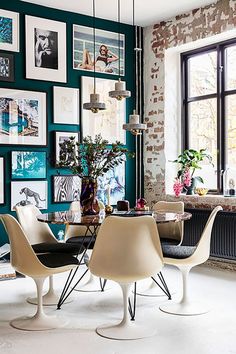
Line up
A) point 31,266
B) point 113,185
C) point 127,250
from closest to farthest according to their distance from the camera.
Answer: point 127,250
point 31,266
point 113,185

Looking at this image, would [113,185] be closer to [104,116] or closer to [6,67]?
[104,116]

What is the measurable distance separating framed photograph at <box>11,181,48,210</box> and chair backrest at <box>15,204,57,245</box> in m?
1.28

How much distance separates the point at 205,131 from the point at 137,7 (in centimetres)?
182

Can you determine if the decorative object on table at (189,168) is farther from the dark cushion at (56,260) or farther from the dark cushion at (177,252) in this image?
the dark cushion at (56,260)

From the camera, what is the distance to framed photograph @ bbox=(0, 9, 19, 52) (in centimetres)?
561

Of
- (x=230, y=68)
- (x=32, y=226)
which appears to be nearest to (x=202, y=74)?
(x=230, y=68)

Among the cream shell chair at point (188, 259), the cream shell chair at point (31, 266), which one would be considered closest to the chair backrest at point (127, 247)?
the cream shell chair at point (31, 266)

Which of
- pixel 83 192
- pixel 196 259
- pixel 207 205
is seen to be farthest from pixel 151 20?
pixel 196 259

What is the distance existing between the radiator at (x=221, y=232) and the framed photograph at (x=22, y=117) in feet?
7.06

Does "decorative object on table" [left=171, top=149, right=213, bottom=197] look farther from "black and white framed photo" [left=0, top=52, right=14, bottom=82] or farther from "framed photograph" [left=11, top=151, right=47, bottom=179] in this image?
"black and white framed photo" [left=0, top=52, right=14, bottom=82]

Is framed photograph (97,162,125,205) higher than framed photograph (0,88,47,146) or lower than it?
lower

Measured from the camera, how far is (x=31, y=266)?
3541mm

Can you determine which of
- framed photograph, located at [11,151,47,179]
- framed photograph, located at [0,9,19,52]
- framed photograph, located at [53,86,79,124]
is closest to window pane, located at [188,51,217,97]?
framed photograph, located at [53,86,79,124]

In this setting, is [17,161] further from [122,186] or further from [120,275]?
[120,275]
